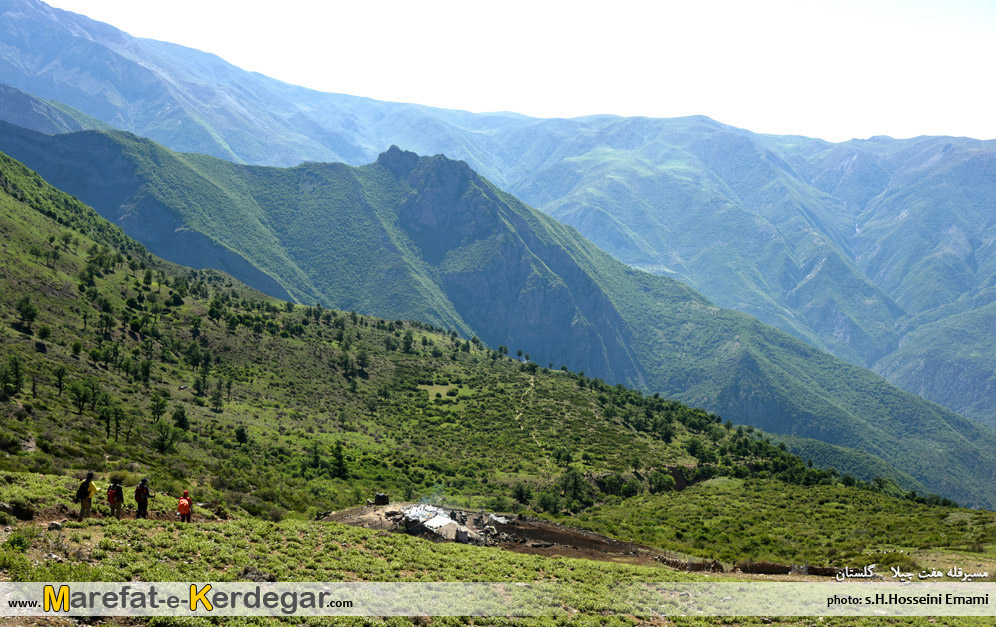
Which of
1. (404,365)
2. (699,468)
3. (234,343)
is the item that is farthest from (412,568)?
(404,365)

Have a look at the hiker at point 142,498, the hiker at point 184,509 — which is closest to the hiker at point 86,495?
the hiker at point 142,498

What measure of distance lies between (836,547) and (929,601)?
21340 mm

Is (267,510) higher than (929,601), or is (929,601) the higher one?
(267,510)

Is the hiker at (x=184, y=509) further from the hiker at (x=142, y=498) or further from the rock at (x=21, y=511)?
the rock at (x=21, y=511)

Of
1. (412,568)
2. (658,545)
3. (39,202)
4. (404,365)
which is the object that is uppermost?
(39,202)

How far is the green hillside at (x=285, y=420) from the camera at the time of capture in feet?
179

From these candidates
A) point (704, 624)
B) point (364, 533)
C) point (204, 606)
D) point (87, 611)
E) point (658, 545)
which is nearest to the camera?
point (87, 611)

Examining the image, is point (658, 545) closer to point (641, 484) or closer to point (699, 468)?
point (641, 484)

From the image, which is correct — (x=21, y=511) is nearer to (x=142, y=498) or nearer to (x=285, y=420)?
(x=142, y=498)

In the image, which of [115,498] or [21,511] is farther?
[115,498]

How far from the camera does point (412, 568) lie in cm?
3384

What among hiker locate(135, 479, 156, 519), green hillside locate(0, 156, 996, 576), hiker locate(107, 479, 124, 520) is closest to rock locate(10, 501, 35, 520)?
green hillside locate(0, 156, 996, 576)

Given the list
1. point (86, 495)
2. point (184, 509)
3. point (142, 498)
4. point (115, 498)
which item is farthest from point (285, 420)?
point (86, 495)

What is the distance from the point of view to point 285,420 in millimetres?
115750
